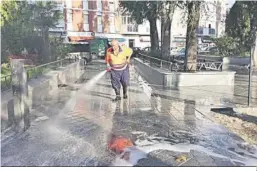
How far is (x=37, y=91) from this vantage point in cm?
945

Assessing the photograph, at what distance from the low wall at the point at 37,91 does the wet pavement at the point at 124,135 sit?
1.30 feet

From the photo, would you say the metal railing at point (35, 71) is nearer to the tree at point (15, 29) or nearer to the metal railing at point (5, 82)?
the metal railing at point (5, 82)

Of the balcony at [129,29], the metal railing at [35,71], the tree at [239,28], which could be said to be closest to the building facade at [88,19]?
the balcony at [129,29]

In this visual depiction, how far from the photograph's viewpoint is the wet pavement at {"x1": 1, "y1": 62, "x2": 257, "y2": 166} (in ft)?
15.4

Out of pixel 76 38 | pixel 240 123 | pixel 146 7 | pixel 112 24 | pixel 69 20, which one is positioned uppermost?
pixel 69 20

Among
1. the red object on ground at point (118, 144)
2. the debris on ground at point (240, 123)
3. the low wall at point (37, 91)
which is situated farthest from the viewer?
the low wall at point (37, 91)

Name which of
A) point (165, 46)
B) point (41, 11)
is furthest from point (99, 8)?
point (165, 46)

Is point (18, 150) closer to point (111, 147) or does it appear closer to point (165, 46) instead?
point (111, 147)

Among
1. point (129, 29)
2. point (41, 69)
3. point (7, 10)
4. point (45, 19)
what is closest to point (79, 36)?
point (129, 29)

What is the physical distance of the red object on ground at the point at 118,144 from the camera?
201 inches

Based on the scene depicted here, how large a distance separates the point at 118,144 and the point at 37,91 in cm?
467

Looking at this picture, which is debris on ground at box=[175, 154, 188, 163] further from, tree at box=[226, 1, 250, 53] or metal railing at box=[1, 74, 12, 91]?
tree at box=[226, 1, 250, 53]

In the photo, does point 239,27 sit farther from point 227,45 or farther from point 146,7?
point 146,7
